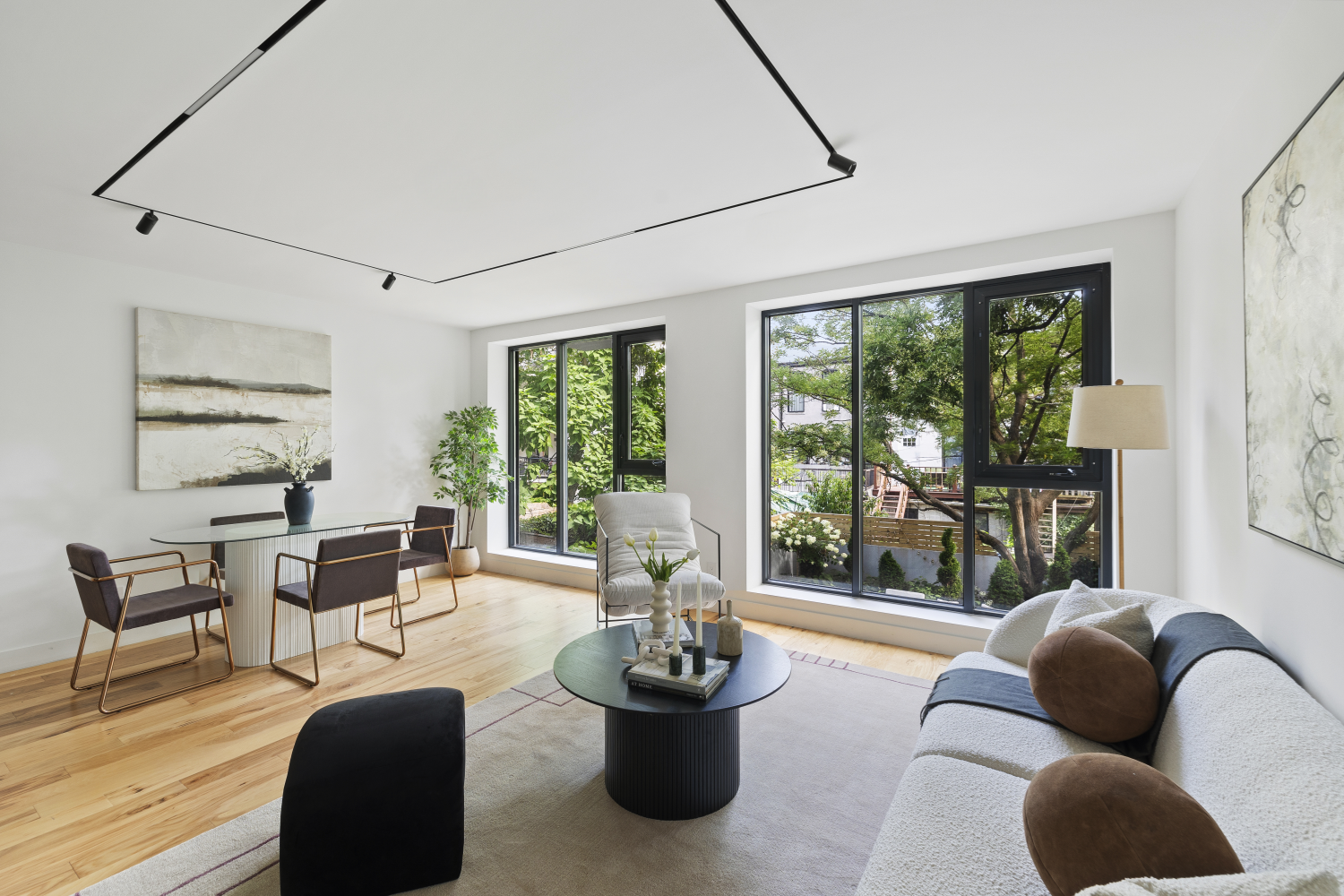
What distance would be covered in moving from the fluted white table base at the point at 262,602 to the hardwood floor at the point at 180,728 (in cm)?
14

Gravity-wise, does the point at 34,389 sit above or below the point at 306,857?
above

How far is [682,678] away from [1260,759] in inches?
56.4

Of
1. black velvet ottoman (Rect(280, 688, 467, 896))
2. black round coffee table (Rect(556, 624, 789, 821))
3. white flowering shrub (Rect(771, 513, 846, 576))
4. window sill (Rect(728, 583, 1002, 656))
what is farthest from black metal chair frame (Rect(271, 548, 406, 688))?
white flowering shrub (Rect(771, 513, 846, 576))

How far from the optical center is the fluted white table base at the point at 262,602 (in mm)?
3520

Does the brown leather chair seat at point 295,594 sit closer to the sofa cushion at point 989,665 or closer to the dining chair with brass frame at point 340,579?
the dining chair with brass frame at point 340,579

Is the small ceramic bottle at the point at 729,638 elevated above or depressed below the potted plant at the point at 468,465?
below

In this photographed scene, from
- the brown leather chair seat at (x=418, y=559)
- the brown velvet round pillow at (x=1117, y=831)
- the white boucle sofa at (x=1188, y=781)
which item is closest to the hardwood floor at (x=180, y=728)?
the brown leather chair seat at (x=418, y=559)

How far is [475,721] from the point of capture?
2812 mm

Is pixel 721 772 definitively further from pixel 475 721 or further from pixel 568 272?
pixel 568 272

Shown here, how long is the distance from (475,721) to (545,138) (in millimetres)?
2572

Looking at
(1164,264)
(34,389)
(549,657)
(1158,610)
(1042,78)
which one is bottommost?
(549,657)

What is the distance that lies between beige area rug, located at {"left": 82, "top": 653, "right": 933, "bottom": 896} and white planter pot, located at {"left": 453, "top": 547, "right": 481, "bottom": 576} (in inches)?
127

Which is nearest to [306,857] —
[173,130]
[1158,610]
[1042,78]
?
[173,130]

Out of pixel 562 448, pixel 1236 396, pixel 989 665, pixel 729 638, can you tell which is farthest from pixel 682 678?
pixel 562 448
